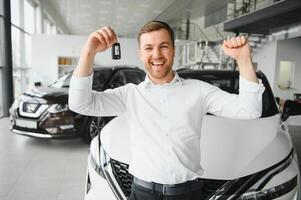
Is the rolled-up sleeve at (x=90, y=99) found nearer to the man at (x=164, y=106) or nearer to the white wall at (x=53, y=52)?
the man at (x=164, y=106)

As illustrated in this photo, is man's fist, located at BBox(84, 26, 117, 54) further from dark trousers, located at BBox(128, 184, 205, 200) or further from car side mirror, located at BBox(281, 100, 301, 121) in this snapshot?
car side mirror, located at BBox(281, 100, 301, 121)

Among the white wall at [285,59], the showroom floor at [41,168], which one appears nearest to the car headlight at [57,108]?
the showroom floor at [41,168]

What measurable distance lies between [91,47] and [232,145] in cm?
111

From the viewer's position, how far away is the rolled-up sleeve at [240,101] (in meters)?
1.08

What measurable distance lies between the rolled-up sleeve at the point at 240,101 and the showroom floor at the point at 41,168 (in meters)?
2.05

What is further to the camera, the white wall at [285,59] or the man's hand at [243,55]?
the white wall at [285,59]

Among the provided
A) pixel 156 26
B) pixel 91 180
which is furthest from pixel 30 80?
pixel 156 26

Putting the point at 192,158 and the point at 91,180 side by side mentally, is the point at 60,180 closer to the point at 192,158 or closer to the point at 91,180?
the point at 91,180

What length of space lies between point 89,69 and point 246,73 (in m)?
0.58

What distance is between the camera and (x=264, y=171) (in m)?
1.56

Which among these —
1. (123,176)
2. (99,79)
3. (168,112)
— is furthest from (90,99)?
(99,79)

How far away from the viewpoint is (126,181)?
1647mm

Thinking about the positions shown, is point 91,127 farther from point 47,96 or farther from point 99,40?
point 99,40

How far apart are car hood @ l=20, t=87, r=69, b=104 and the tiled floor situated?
721mm
